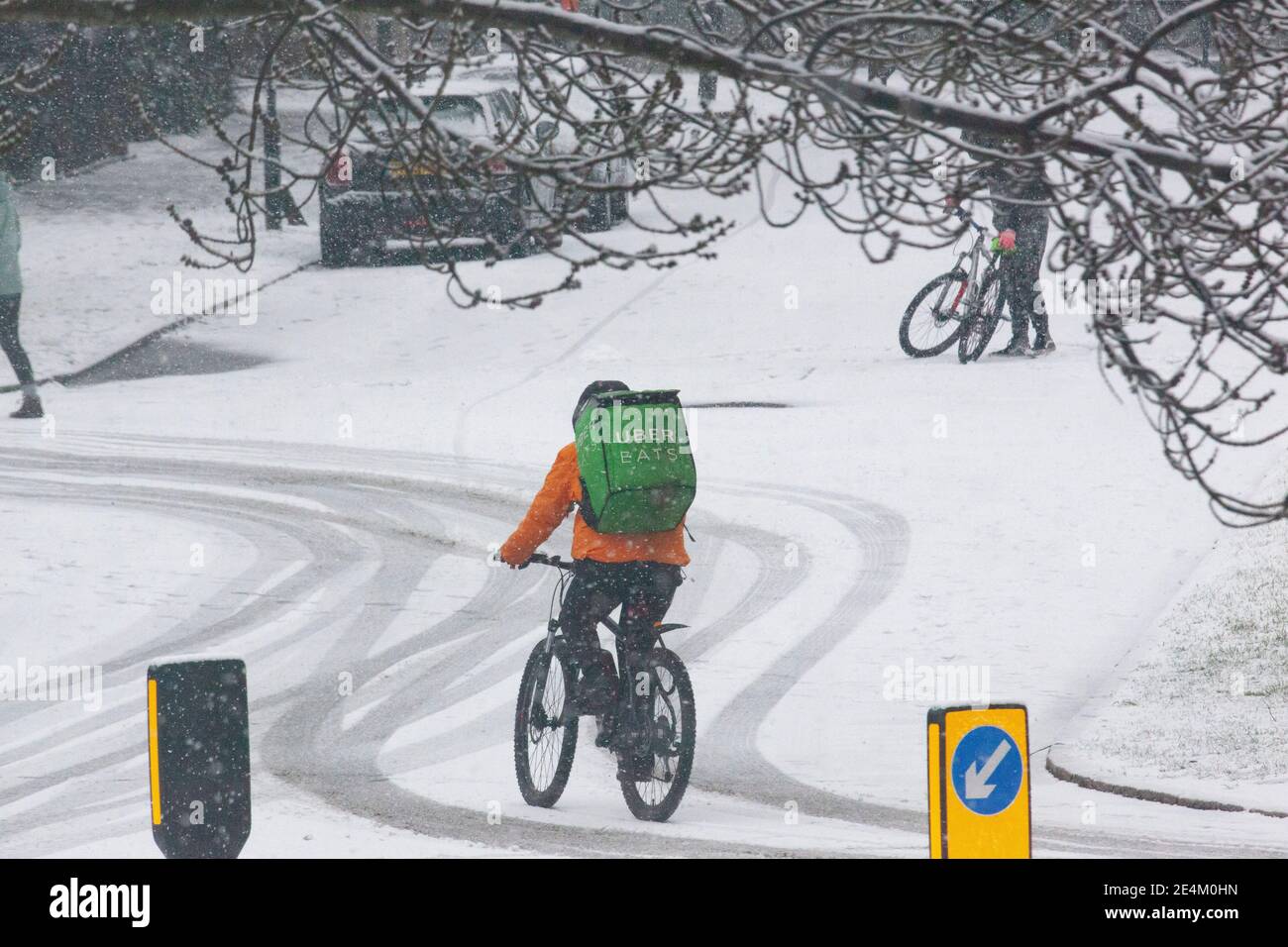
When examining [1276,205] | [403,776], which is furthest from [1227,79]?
[403,776]

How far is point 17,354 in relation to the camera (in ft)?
49.9

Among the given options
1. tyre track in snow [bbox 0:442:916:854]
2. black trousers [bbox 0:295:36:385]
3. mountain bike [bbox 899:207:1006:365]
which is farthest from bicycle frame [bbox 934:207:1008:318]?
black trousers [bbox 0:295:36:385]

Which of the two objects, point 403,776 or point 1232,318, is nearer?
point 1232,318

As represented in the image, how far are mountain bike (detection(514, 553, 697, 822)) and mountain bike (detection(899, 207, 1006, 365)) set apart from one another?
364 inches

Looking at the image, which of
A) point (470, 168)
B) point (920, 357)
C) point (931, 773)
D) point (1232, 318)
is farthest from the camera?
point (920, 357)

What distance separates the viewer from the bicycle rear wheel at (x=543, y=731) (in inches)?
298

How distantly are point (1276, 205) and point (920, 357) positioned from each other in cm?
1172

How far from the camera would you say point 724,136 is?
18.1 feet

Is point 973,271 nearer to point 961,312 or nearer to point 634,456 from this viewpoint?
point 961,312

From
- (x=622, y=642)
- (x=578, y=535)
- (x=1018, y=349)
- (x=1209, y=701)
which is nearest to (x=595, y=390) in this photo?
(x=578, y=535)

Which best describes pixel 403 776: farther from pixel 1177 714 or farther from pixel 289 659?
pixel 1177 714

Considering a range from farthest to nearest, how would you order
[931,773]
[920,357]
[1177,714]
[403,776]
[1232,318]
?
[920,357]
[1177,714]
[403,776]
[1232,318]
[931,773]

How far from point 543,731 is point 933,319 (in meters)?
9.95

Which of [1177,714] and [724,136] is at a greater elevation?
[724,136]
